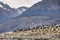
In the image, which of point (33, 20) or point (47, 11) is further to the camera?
point (47, 11)

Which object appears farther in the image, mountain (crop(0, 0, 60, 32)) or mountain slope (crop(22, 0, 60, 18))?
mountain slope (crop(22, 0, 60, 18))

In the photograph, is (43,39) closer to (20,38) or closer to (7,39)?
(20,38)

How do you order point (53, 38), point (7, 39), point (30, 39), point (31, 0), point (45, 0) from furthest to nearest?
point (45, 0)
point (31, 0)
point (7, 39)
point (30, 39)
point (53, 38)

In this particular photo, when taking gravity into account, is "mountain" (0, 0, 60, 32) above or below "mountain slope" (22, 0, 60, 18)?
below

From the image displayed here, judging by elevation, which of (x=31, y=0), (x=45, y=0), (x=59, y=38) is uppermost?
(x=45, y=0)

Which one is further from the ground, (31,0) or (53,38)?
(31,0)

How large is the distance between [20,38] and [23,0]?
2437 centimetres

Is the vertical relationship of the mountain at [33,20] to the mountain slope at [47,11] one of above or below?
below

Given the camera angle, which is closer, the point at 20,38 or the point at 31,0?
the point at 20,38

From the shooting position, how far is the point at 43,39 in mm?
27078

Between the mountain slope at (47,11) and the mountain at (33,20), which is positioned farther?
the mountain slope at (47,11)

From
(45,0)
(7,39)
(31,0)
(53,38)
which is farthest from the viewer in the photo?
(45,0)

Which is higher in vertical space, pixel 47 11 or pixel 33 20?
pixel 47 11

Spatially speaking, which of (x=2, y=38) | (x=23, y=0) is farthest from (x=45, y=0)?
Answer: (x=2, y=38)
